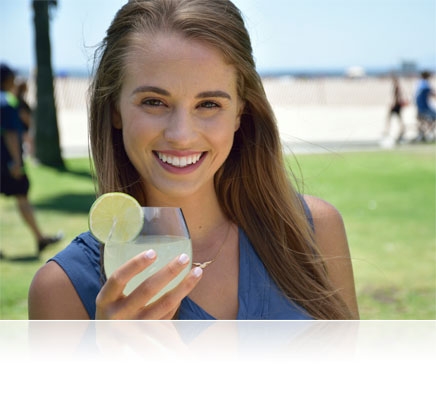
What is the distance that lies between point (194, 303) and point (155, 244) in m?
0.43

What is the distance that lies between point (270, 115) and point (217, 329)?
2.42 feet

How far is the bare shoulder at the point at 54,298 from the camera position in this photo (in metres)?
1.79

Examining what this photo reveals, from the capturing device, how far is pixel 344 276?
6.93ft

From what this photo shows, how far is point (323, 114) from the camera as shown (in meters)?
23.5

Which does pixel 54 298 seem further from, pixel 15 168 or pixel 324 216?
pixel 15 168

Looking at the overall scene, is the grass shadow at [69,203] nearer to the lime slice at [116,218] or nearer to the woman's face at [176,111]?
the woman's face at [176,111]

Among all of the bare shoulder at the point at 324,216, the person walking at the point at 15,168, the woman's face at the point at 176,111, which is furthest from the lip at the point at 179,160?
the person walking at the point at 15,168

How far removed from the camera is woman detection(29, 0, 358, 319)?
1.78 meters

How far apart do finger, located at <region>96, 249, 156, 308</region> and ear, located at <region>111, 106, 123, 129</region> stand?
2.32 feet

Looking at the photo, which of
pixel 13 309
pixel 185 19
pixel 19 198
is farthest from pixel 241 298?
pixel 19 198

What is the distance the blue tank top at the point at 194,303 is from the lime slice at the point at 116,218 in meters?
0.33

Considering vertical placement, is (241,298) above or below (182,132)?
→ below

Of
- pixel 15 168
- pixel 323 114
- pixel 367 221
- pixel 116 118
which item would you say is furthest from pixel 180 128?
pixel 323 114

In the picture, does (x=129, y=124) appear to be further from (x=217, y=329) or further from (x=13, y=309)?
(x=13, y=309)
